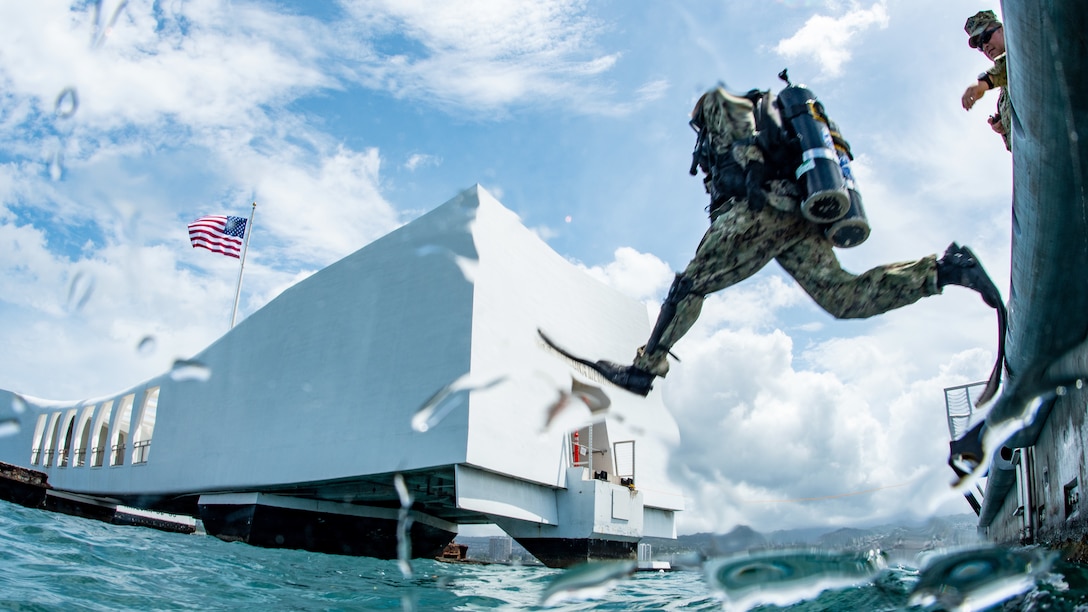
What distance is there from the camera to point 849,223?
272 centimetres

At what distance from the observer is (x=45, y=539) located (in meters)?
6.08

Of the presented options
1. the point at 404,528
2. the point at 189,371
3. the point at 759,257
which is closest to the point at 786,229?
the point at 759,257

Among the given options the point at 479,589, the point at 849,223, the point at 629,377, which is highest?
the point at 849,223

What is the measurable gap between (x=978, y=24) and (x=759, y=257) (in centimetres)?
178

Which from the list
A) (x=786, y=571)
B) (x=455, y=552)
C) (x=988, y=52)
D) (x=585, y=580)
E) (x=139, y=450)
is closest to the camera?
(x=786, y=571)

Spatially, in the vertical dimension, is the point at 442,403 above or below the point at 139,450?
above

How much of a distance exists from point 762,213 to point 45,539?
7365 mm

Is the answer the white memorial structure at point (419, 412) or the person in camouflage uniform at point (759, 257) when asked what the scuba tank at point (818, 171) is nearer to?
the person in camouflage uniform at point (759, 257)

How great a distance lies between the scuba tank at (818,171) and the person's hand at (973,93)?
956mm

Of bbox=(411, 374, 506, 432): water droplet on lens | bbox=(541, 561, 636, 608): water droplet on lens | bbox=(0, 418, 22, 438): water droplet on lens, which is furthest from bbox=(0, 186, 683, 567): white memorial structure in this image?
bbox=(0, 418, 22, 438): water droplet on lens

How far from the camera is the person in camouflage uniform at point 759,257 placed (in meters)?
2.80

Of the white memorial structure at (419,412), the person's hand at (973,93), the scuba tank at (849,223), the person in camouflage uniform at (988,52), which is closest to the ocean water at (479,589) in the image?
the scuba tank at (849,223)

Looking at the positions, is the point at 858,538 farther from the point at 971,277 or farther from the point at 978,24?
the point at 978,24

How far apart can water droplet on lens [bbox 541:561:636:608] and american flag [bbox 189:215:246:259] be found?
20722 millimetres
